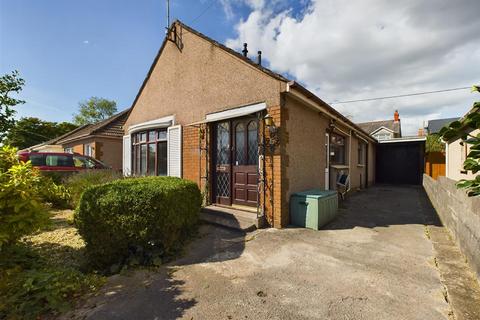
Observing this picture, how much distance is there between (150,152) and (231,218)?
5.26 metres

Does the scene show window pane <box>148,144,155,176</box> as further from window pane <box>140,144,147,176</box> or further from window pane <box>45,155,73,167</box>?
window pane <box>45,155,73,167</box>

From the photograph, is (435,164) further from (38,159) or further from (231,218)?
(38,159)

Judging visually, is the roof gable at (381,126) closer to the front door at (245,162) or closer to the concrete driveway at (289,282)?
the front door at (245,162)

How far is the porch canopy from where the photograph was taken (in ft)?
18.7

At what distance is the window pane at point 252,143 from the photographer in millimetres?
6142

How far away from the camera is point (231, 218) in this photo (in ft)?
18.7

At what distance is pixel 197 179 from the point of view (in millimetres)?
7281

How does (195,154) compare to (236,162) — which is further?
(195,154)

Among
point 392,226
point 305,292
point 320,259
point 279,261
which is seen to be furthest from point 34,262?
point 392,226

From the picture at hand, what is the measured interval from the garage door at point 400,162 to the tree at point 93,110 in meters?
42.5

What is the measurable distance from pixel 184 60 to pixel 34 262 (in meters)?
6.42

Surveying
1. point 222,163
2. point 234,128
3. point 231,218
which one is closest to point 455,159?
point 234,128

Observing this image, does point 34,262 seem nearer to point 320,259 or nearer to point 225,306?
point 225,306

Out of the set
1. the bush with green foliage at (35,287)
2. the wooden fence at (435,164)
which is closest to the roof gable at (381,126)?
the wooden fence at (435,164)
